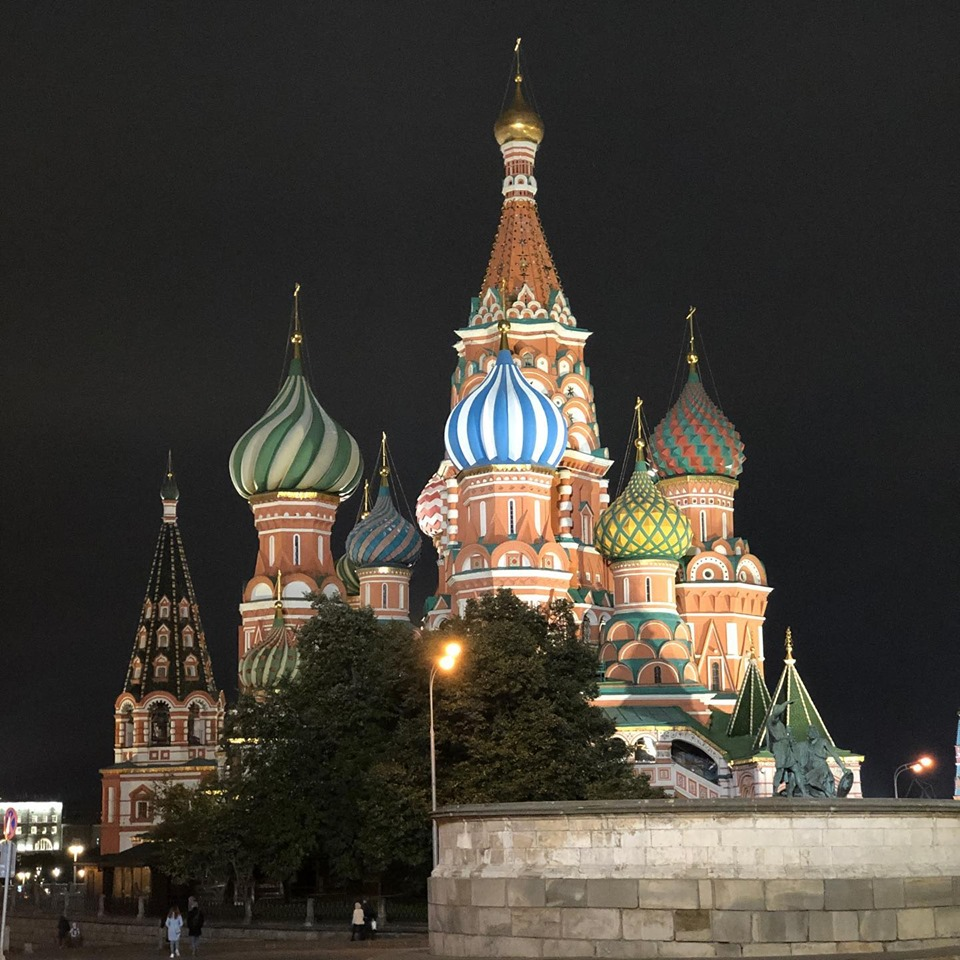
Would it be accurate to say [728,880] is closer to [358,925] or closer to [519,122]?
[358,925]

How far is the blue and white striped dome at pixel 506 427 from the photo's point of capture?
4700 centimetres

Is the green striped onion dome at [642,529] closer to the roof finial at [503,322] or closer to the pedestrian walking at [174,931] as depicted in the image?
the roof finial at [503,322]

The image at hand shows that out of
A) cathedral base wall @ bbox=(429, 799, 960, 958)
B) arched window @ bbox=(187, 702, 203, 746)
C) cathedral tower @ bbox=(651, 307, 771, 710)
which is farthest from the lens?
arched window @ bbox=(187, 702, 203, 746)

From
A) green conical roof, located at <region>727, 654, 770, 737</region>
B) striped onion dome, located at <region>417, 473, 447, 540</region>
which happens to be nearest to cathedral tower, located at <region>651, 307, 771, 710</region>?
green conical roof, located at <region>727, 654, 770, 737</region>

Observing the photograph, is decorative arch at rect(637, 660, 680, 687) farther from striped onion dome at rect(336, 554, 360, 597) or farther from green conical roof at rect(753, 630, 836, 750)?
striped onion dome at rect(336, 554, 360, 597)

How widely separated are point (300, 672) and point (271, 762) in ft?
8.03

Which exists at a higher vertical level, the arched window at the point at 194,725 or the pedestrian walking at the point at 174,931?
the arched window at the point at 194,725

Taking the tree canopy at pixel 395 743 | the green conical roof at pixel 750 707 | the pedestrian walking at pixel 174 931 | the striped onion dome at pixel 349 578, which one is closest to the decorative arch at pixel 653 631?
the green conical roof at pixel 750 707

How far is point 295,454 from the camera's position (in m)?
56.9

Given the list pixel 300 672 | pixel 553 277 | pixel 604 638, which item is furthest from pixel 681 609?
pixel 300 672

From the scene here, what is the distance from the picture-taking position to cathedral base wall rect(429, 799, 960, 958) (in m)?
19.5

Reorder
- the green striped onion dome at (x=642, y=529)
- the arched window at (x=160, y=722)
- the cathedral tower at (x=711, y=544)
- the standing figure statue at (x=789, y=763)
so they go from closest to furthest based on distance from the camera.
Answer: the standing figure statue at (x=789, y=763), the green striped onion dome at (x=642, y=529), the cathedral tower at (x=711, y=544), the arched window at (x=160, y=722)

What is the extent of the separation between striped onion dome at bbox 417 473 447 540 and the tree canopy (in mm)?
20966

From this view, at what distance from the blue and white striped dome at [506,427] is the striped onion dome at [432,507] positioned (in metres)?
9.61
